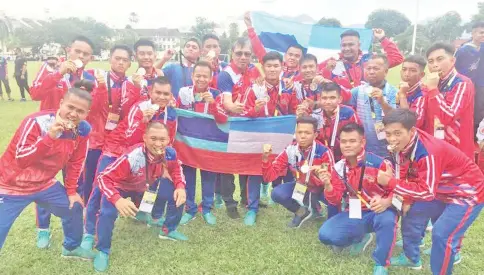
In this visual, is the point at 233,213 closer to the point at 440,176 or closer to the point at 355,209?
the point at 355,209

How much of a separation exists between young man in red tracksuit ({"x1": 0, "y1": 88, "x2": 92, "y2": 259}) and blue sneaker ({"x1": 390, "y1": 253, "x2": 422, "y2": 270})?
352cm

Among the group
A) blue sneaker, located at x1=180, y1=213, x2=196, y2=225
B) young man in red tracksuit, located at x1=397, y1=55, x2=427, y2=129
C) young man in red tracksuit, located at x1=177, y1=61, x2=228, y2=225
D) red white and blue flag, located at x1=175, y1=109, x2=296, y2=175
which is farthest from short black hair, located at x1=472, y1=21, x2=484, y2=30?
blue sneaker, located at x1=180, y1=213, x2=196, y2=225

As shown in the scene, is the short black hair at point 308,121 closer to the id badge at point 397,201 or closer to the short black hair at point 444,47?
the id badge at point 397,201

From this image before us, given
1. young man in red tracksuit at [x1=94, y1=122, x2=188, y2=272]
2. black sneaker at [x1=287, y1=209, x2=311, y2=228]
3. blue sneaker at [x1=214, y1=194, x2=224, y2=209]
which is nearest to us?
young man in red tracksuit at [x1=94, y1=122, x2=188, y2=272]

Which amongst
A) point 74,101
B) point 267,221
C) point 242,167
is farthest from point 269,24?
point 74,101

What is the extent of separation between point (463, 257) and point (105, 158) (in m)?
4.40

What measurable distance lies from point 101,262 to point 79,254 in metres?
0.35

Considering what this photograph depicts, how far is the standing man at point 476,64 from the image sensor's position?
653cm

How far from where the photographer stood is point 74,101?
3.96 m

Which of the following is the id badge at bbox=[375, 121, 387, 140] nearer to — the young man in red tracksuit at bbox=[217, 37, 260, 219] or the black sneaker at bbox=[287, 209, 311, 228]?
the black sneaker at bbox=[287, 209, 311, 228]

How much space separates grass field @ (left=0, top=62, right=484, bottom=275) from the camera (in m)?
4.32

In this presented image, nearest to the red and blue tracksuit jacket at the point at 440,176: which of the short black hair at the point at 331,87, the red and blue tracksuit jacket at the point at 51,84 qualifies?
the short black hair at the point at 331,87

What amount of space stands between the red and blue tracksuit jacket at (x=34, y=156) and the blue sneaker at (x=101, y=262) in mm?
939

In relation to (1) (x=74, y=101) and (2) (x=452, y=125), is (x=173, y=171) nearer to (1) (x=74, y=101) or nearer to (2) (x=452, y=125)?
(1) (x=74, y=101)
